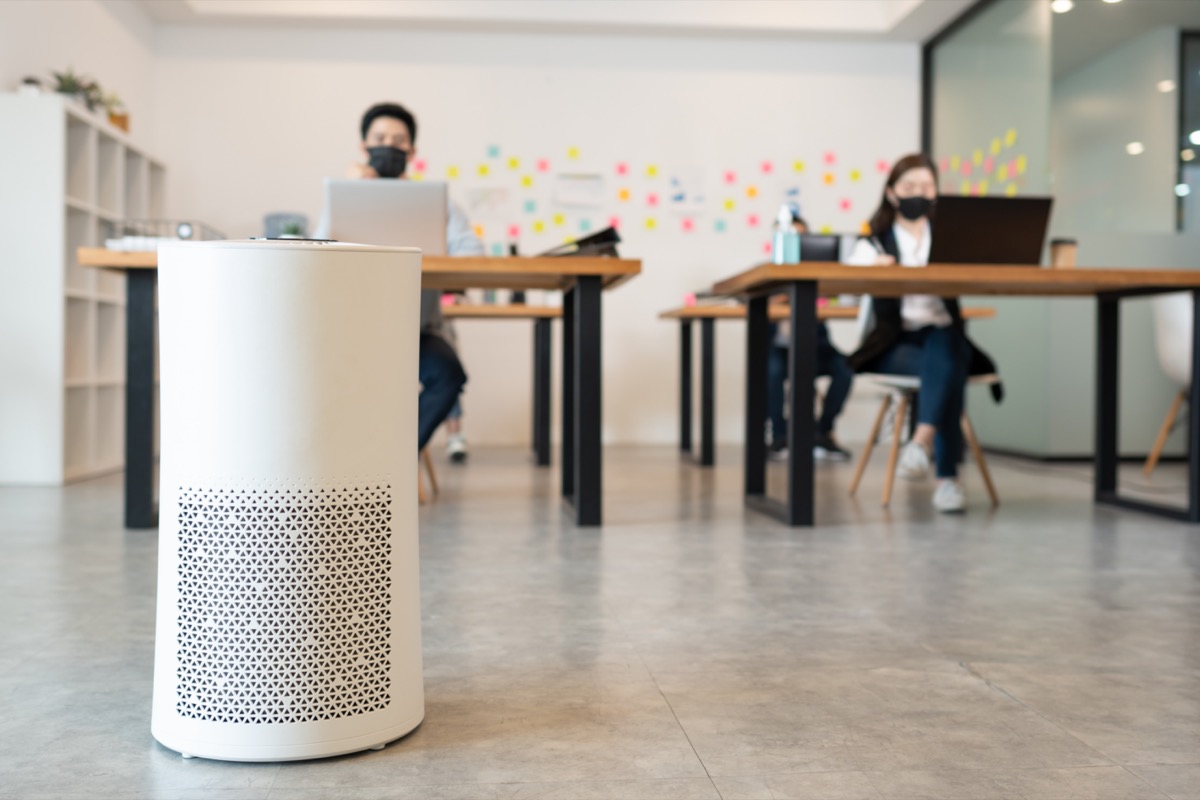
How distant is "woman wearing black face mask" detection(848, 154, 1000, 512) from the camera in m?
3.51

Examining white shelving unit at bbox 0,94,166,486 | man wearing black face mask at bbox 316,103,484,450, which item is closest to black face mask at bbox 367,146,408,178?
man wearing black face mask at bbox 316,103,484,450

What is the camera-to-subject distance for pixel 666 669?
1662mm

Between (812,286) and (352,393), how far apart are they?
81.3 inches

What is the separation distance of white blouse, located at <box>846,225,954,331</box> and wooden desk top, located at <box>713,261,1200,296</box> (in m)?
0.14

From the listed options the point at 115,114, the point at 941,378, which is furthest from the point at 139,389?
the point at 115,114

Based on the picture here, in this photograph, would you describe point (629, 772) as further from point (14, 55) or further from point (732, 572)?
point (14, 55)

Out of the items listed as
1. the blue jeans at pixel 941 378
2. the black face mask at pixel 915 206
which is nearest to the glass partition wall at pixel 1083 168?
the blue jeans at pixel 941 378

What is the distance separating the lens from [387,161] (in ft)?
11.3

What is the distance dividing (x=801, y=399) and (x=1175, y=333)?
5.95 feet

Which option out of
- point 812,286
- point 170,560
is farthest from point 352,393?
point 812,286

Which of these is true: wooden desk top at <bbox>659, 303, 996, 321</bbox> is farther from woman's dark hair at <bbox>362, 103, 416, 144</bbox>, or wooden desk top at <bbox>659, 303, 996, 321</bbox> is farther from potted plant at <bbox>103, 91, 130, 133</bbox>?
potted plant at <bbox>103, 91, 130, 133</bbox>

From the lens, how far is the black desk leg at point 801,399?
3.12m

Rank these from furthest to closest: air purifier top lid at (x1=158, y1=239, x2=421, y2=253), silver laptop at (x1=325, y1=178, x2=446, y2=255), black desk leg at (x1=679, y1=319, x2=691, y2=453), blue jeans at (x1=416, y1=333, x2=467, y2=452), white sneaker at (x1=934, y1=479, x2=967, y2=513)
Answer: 1. black desk leg at (x1=679, y1=319, x2=691, y2=453)
2. white sneaker at (x1=934, y1=479, x2=967, y2=513)
3. blue jeans at (x1=416, y1=333, x2=467, y2=452)
4. silver laptop at (x1=325, y1=178, x2=446, y2=255)
5. air purifier top lid at (x1=158, y1=239, x2=421, y2=253)

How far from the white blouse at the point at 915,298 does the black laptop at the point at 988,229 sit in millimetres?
378
